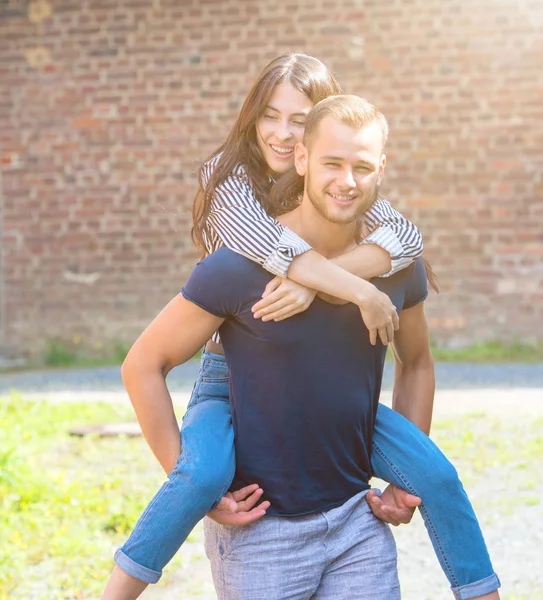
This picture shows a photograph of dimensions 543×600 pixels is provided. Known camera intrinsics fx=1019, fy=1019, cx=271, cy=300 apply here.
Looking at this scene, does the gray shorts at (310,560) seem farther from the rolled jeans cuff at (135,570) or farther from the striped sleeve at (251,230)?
the striped sleeve at (251,230)

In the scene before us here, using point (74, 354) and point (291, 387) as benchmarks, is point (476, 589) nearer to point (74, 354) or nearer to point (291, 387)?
point (291, 387)

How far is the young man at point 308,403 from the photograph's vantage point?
262 centimetres

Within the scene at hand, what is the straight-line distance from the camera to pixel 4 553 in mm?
4574

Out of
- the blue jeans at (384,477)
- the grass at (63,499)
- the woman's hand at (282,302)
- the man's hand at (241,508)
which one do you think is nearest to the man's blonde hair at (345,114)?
the woman's hand at (282,302)

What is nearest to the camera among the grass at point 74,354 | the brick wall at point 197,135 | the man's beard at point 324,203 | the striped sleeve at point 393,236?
the man's beard at point 324,203

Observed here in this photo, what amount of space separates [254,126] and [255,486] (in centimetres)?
137

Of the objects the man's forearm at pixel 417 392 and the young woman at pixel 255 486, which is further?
the man's forearm at pixel 417 392

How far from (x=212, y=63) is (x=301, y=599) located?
816cm

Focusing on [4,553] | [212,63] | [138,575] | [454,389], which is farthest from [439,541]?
[212,63]

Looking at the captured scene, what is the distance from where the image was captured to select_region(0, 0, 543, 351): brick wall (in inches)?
386

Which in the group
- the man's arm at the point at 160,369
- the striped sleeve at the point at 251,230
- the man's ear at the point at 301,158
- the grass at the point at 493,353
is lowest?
the grass at the point at 493,353

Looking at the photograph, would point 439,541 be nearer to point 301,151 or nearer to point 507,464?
point 301,151

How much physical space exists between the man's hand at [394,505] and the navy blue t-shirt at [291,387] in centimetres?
8

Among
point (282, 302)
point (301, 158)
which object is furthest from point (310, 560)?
point (301, 158)
